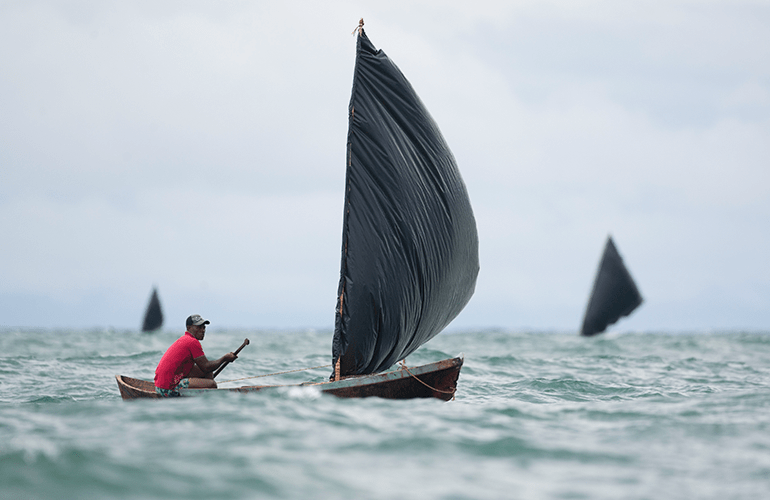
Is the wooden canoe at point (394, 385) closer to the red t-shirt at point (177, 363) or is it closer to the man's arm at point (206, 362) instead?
the red t-shirt at point (177, 363)

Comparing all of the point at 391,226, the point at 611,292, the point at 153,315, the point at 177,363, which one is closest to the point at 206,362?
the point at 177,363

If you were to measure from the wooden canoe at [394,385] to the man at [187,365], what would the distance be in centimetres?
20

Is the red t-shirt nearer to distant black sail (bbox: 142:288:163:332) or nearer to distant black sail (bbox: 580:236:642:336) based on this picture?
distant black sail (bbox: 580:236:642:336)

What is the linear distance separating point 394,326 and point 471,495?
16.0 ft

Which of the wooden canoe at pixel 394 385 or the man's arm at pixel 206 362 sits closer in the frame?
the wooden canoe at pixel 394 385

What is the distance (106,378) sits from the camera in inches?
683

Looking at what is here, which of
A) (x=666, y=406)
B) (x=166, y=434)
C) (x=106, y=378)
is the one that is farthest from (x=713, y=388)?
(x=106, y=378)

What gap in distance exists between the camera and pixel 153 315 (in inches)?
2138

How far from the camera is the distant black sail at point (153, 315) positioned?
53469 mm

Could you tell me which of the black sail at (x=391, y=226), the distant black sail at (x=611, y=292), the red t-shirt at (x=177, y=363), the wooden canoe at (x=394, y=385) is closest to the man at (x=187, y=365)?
the red t-shirt at (x=177, y=363)

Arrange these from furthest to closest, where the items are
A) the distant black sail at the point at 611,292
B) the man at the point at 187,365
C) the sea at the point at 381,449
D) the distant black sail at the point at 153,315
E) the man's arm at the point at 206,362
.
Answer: the distant black sail at the point at 153,315
the distant black sail at the point at 611,292
the man's arm at the point at 206,362
the man at the point at 187,365
the sea at the point at 381,449

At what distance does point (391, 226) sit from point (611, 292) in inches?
1228

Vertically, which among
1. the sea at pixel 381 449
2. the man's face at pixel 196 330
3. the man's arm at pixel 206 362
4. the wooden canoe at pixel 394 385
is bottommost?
the sea at pixel 381 449

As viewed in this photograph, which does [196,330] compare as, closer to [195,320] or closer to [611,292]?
[195,320]
